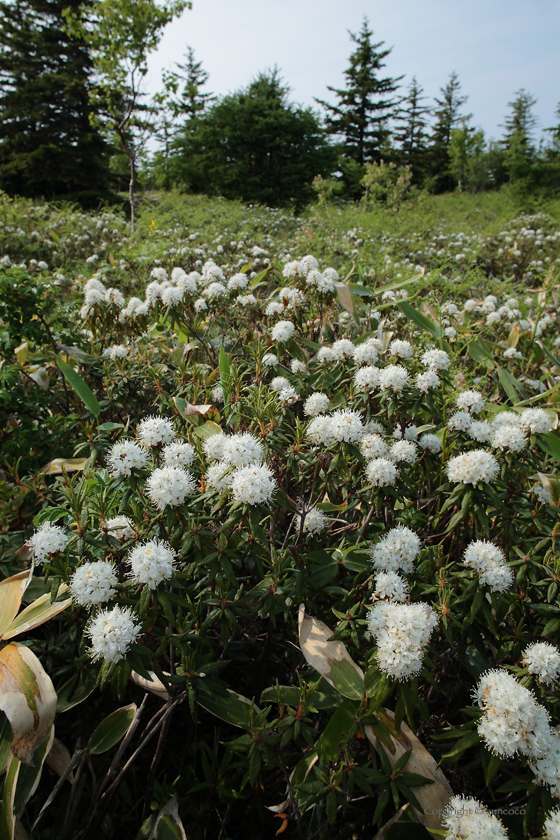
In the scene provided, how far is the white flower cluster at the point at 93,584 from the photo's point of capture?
1395 mm

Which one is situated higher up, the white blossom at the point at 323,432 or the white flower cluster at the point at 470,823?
the white blossom at the point at 323,432

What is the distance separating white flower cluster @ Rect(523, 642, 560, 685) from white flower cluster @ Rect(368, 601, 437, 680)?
379 millimetres

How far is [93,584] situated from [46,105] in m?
26.5

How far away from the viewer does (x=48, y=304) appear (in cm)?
298

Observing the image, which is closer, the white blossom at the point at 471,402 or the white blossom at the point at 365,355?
the white blossom at the point at 471,402

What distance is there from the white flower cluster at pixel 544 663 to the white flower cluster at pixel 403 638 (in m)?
0.38

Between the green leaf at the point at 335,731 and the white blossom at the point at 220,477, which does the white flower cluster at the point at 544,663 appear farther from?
the white blossom at the point at 220,477

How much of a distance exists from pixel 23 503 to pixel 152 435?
3.39 ft

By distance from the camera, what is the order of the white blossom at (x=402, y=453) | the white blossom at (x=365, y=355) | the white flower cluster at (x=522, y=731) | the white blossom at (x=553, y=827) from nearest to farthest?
1. the white blossom at (x=553, y=827)
2. the white flower cluster at (x=522, y=731)
3. the white blossom at (x=402, y=453)
4. the white blossom at (x=365, y=355)

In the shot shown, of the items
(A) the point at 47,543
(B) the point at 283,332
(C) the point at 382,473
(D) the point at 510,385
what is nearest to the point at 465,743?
(C) the point at 382,473

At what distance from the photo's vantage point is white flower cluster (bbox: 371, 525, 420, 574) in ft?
5.36

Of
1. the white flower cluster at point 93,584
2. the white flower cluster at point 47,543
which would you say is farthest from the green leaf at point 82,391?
the white flower cluster at point 93,584

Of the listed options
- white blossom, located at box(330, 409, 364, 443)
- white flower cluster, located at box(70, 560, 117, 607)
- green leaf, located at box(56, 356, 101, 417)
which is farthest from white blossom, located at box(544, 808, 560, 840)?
green leaf, located at box(56, 356, 101, 417)

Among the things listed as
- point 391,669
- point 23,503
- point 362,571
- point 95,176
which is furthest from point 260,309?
point 95,176
